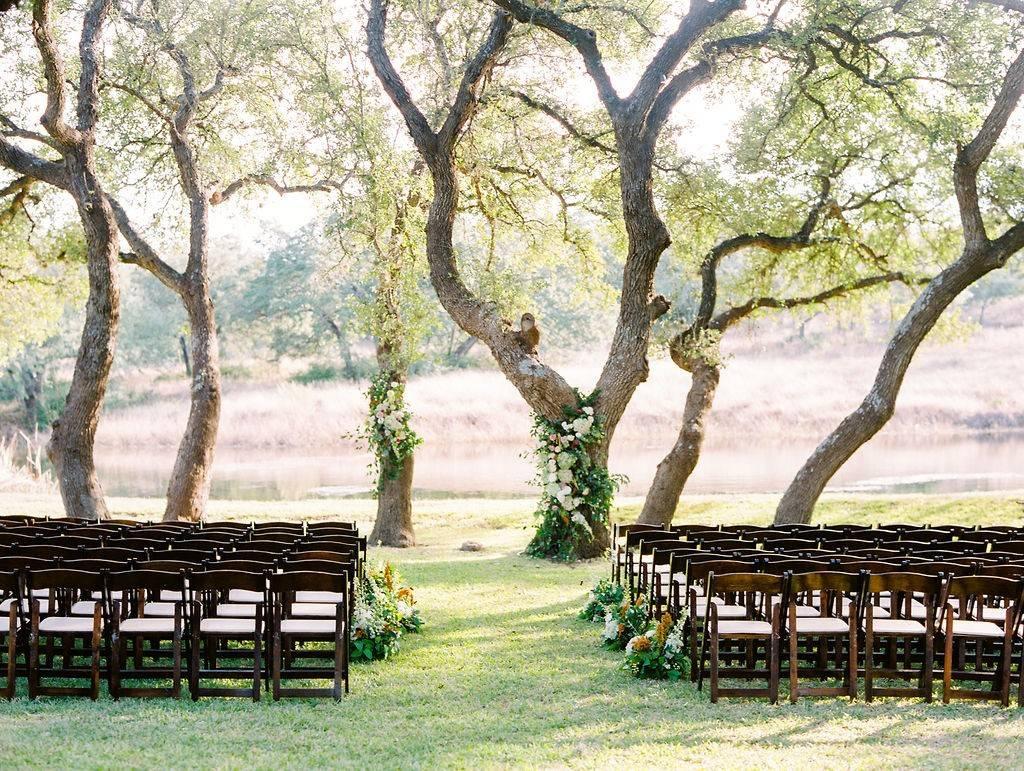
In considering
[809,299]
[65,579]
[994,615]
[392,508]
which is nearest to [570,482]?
[392,508]

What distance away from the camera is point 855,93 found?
17062 mm

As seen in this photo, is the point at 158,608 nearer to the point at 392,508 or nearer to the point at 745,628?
the point at 745,628

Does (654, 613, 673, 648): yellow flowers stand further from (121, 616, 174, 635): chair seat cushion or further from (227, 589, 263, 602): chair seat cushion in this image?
(121, 616, 174, 635): chair seat cushion

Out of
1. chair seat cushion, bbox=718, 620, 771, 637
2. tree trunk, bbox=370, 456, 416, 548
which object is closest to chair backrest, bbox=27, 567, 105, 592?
chair seat cushion, bbox=718, 620, 771, 637

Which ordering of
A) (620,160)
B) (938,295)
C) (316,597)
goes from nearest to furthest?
1. (316,597)
2. (620,160)
3. (938,295)

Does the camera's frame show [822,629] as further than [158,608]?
No

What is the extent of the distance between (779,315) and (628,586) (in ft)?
37.2

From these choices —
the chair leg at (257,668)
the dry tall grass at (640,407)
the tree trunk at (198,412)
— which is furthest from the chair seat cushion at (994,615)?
the dry tall grass at (640,407)

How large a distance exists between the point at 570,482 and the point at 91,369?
6961 millimetres

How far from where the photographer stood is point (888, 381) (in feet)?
55.2

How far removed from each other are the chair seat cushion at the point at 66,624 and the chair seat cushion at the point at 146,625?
237 mm

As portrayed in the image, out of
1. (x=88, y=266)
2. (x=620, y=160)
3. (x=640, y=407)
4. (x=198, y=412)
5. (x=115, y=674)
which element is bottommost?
(x=115, y=674)

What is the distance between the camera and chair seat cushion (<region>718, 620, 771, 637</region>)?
24.5 feet

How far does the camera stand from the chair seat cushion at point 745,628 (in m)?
7.46
